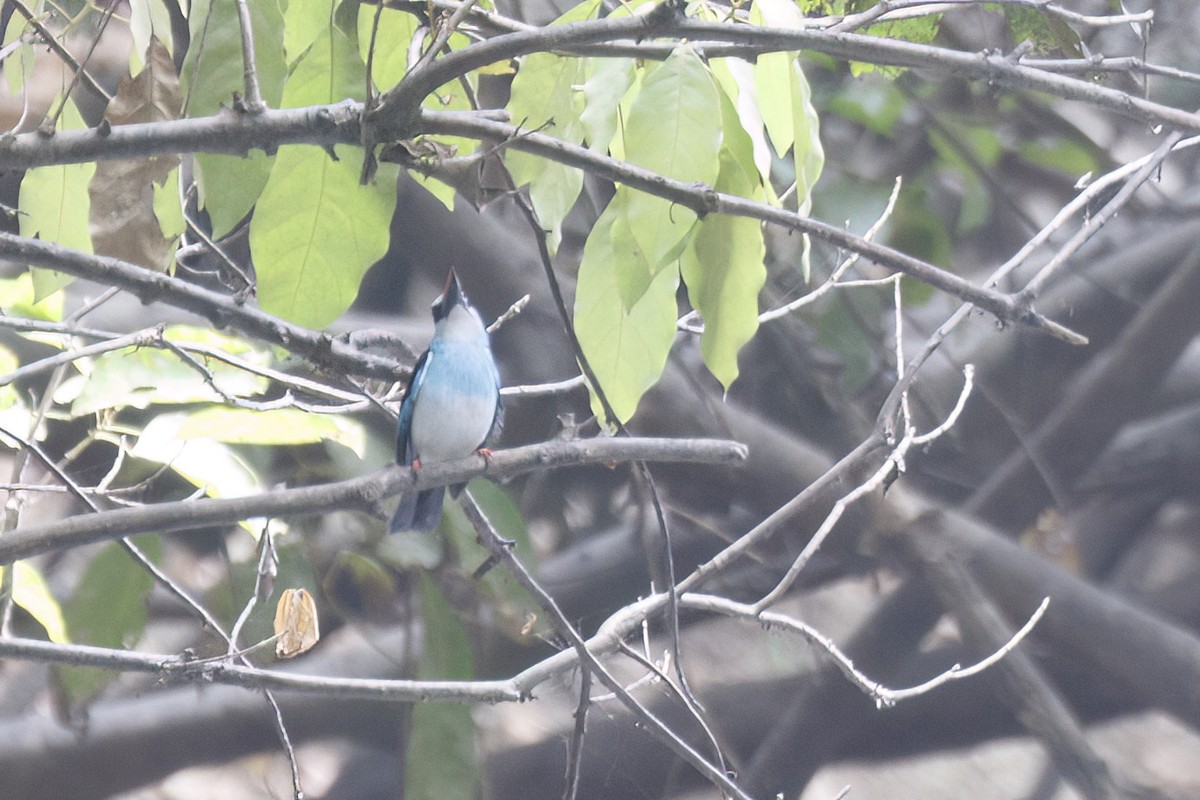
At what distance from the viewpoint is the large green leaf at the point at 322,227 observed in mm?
774

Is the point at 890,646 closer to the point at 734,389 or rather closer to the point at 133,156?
the point at 734,389

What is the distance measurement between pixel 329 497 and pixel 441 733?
1.26 m

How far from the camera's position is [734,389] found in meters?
2.90

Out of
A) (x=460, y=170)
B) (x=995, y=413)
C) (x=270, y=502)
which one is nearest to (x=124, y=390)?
(x=270, y=502)

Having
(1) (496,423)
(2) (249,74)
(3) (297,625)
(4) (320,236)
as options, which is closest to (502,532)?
(1) (496,423)

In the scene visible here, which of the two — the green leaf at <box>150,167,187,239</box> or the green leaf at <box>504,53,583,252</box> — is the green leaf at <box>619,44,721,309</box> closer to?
the green leaf at <box>504,53,583,252</box>

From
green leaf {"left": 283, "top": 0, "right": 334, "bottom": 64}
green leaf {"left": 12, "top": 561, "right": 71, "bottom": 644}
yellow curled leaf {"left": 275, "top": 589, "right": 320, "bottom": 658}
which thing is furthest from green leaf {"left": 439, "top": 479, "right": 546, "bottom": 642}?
green leaf {"left": 283, "top": 0, "right": 334, "bottom": 64}

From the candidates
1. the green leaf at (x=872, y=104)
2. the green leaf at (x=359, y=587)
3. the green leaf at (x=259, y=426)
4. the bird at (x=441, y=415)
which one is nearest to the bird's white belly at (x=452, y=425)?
the bird at (x=441, y=415)

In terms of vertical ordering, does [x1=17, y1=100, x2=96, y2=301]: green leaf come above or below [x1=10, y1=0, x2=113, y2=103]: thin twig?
below

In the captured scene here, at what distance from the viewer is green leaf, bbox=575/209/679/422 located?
2.63ft

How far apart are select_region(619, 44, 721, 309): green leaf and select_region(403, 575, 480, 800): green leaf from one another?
1.44 meters

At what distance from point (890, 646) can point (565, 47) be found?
2.45m

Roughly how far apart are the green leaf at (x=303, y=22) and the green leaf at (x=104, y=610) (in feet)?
3.59

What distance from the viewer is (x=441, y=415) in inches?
67.3
